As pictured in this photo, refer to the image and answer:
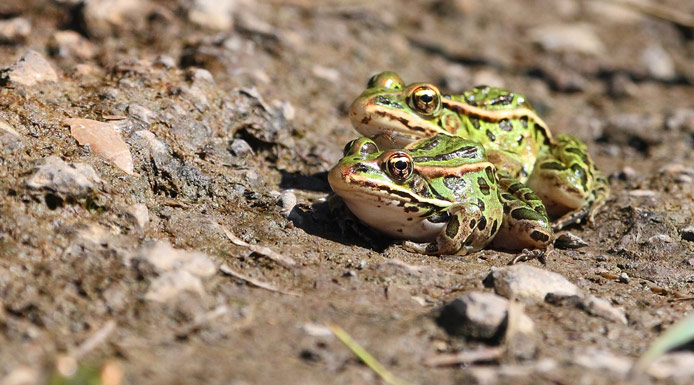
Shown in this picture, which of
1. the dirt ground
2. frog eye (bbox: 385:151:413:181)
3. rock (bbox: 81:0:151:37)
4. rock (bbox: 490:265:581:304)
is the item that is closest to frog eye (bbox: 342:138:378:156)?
frog eye (bbox: 385:151:413:181)

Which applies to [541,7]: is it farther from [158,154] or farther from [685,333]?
[685,333]

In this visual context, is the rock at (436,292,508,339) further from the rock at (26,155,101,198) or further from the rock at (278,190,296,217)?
the rock at (26,155,101,198)

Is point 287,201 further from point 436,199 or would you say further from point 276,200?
point 436,199

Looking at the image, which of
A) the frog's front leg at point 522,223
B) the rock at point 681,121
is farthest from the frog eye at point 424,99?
the rock at point 681,121

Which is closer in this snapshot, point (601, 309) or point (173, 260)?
point (173, 260)

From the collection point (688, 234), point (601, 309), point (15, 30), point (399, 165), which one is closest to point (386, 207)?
point (399, 165)

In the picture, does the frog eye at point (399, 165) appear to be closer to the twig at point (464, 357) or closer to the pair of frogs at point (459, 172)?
the pair of frogs at point (459, 172)
